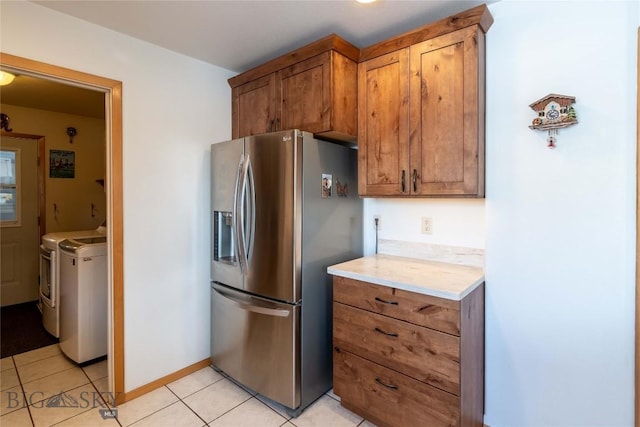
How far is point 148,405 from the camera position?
2.06 metres

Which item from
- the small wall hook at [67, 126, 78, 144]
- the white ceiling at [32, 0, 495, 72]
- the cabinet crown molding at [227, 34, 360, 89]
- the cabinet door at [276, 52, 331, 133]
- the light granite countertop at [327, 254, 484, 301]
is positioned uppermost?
the white ceiling at [32, 0, 495, 72]

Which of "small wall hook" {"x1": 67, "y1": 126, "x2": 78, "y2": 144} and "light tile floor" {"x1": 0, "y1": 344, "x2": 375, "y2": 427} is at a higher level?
"small wall hook" {"x1": 67, "y1": 126, "x2": 78, "y2": 144}

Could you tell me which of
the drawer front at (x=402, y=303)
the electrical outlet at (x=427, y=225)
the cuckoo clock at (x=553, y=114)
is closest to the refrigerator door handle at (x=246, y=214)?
the drawer front at (x=402, y=303)

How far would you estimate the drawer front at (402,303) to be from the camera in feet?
4.91

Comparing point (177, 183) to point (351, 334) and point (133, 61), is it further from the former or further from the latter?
point (351, 334)

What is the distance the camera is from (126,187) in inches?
82.1

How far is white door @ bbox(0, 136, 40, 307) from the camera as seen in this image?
3752 mm

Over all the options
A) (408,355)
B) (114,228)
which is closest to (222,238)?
(114,228)

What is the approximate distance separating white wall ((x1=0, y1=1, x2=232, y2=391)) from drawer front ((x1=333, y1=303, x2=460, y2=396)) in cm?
A: 124

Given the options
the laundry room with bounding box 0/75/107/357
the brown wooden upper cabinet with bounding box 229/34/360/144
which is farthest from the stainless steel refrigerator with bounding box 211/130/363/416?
the laundry room with bounding box 0/75/107/357

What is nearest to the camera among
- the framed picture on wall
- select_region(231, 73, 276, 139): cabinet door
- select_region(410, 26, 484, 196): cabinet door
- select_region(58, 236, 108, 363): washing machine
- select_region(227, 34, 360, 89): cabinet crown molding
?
select_region(410, 26, 484, 196): cabinet door

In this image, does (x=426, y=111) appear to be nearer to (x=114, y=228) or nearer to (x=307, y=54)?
(x=307, y=54)

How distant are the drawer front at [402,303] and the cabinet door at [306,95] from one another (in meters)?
1.00

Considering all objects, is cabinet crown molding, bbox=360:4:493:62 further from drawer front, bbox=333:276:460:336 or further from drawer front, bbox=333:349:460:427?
drawer front, bbox=333:349:460:427
